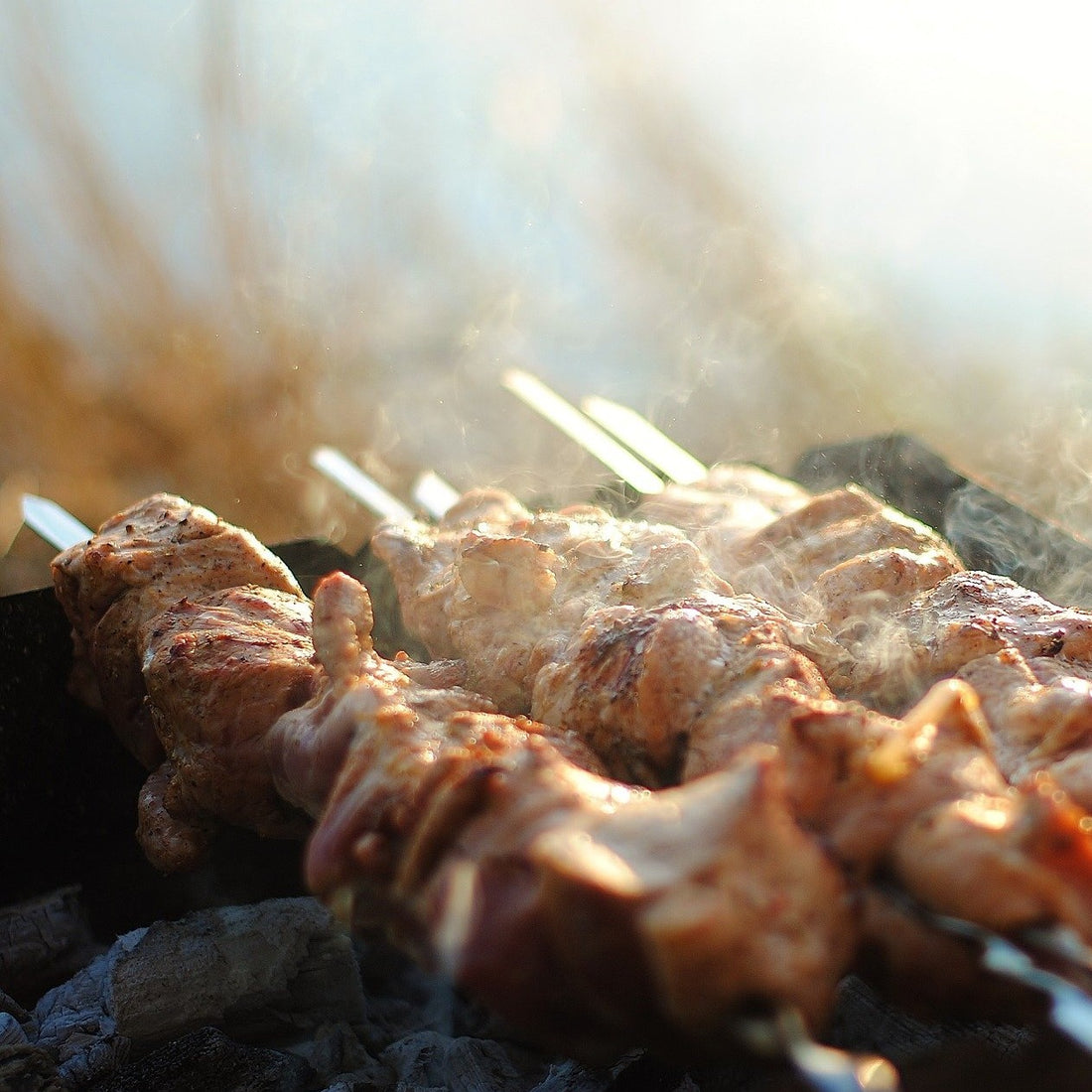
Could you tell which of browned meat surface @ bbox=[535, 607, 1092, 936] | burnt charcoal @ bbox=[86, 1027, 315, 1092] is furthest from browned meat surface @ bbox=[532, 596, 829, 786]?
burnt charcoal @ bbox=[86, 1027, 315, 1092]

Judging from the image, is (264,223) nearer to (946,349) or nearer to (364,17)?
(364,17)

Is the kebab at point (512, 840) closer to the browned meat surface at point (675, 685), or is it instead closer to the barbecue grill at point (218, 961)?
the browned meat surface at point (675, 685)

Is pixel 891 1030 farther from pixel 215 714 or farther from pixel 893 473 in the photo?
pixel 893 473

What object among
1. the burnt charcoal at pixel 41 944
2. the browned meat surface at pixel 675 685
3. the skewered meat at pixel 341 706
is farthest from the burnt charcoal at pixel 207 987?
the browned meat surface at pixel 675 685

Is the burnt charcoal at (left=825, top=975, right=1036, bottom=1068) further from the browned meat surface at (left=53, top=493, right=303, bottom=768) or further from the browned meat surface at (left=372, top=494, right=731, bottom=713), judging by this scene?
the browned meat surface at (left=53, top=493, right=303, bottom=768)

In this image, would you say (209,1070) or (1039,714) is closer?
(1039,714)

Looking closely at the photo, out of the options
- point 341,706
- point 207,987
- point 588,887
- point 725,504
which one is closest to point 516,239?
point 725,504

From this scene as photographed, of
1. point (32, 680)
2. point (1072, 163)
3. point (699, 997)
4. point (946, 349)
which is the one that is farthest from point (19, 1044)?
point (1072, 163)
